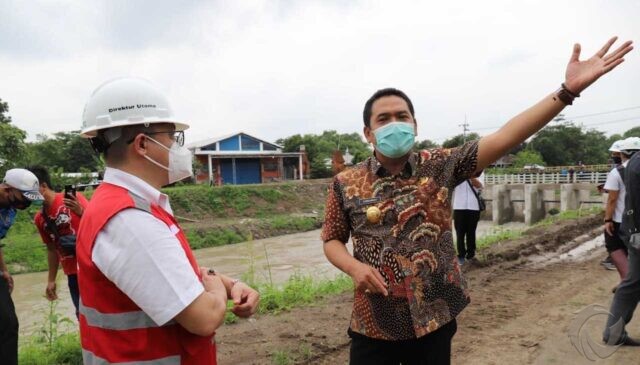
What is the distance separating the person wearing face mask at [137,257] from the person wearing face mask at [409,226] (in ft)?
2.36

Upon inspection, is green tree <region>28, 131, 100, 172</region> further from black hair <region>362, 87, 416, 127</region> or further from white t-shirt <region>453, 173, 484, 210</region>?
black hair <region>362, 87, 416, 127</region>

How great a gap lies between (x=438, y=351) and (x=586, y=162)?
54.1m

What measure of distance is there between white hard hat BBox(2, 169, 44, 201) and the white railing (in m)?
29.4

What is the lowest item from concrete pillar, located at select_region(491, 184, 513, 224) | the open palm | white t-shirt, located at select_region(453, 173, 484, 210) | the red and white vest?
concrete pillar, located at select_region(491, 184, 513, 224)

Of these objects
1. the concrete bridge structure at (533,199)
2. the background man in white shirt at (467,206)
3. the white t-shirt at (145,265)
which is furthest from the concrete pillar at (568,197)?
the white t-shirt at (145,265)

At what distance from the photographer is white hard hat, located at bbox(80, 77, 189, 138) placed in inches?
58.9

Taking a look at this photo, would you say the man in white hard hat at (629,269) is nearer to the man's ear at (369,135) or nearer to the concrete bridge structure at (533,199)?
the man's ear at (369,135)

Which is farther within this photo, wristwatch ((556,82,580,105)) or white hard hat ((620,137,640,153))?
white hard hat ((620,137,640,153))

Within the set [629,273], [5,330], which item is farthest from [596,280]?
[5,330]

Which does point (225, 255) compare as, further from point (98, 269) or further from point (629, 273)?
point (98, 269)

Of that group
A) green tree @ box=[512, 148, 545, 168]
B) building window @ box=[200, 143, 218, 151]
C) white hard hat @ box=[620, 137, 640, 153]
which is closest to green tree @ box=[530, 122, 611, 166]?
green tree @ box=[512, 148, 545, 168]

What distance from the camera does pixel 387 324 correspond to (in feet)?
6.71

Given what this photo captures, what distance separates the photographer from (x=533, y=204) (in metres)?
26.2

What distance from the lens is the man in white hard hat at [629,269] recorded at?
3533 millimetres
